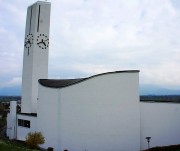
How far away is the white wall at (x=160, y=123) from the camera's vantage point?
1495 inches

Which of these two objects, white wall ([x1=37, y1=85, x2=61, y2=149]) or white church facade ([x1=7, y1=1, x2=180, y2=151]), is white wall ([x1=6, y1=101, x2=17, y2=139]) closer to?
white church facade ([x1=7, y1=1, x2=180, y2=151])

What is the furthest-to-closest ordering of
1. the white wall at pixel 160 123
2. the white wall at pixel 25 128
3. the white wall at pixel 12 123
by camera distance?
the white wall at pixel 12 123 < the white wall at pixel 25 128 < the white wall at pixel 160 123

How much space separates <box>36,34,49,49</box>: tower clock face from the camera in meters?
43.8

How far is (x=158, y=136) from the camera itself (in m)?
38.5

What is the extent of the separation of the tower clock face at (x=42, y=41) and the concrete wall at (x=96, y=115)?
9.18 meters

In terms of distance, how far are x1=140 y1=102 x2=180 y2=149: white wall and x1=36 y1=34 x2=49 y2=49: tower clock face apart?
14993 mm

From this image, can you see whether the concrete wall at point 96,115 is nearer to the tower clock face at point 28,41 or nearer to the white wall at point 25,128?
the white wall at point 25,128

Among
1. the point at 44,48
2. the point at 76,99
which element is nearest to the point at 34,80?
the point at 44,48

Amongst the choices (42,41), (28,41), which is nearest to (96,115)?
(42,41)

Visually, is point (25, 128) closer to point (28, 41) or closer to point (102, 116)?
point (28, 41)

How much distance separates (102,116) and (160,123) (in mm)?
7792

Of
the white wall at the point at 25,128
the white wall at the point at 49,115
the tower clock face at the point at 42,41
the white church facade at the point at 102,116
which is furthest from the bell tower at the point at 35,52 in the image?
the white wall at the point at 49,115

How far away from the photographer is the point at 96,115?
114 ft

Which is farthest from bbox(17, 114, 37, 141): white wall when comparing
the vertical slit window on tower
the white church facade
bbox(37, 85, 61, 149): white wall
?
bbox(37, 85, 61, 149): white wall
